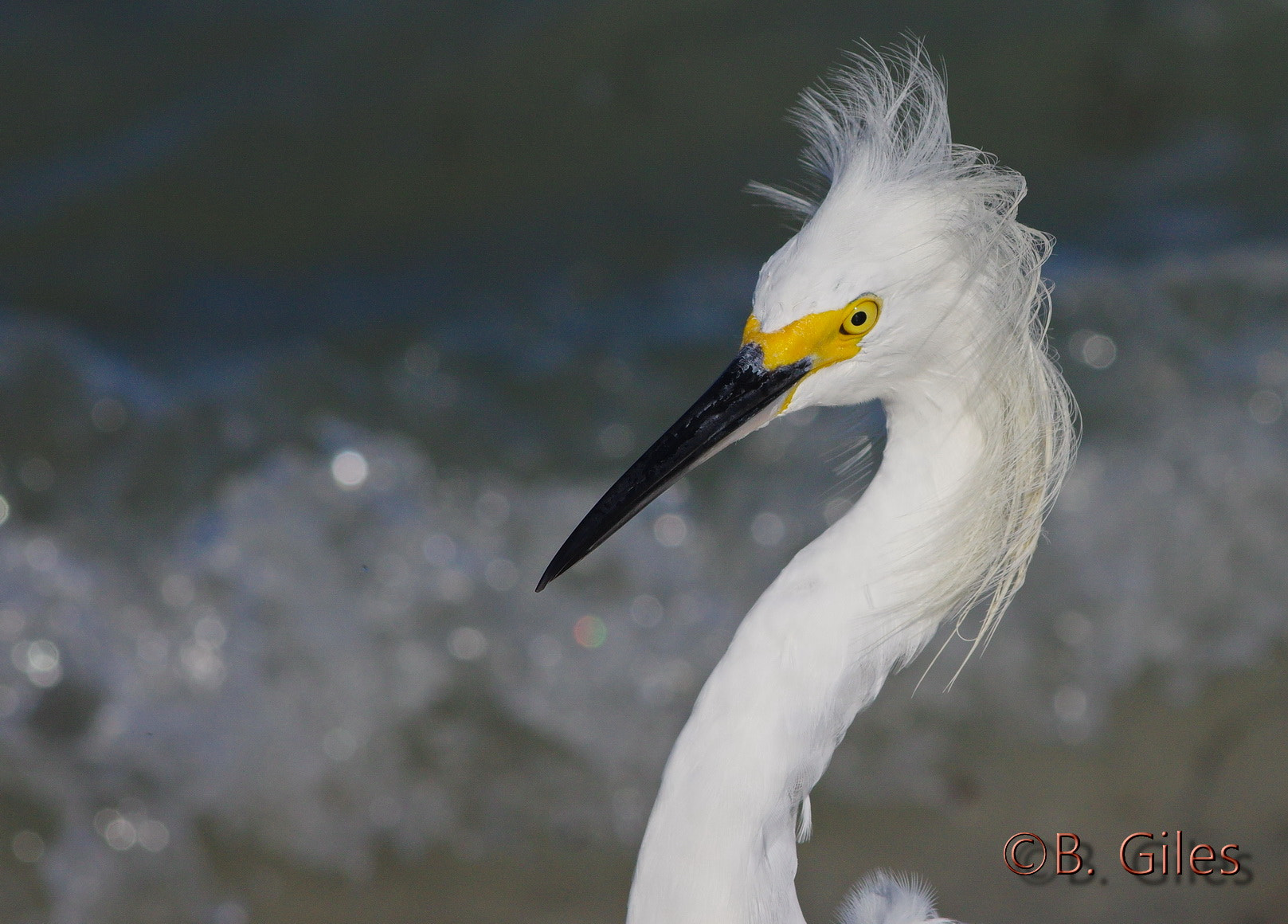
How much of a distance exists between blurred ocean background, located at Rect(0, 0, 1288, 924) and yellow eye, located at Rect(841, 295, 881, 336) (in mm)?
340

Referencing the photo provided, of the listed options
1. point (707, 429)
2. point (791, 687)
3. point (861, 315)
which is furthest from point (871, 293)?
point (791, 687)

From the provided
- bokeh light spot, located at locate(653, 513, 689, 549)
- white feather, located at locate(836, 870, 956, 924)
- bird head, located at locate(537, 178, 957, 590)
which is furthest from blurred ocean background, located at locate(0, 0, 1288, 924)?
white feather, located at locate(836, 870, 956, 924)

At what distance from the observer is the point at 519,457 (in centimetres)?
447

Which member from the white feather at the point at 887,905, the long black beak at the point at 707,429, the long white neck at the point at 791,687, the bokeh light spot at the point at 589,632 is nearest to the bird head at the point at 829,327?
the long black beak at the point at 707,429

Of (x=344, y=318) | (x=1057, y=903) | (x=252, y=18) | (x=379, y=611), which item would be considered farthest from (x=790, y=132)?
(x=1057, y=903)

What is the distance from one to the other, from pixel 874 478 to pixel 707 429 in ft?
0.87

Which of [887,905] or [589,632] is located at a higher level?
[589,632]

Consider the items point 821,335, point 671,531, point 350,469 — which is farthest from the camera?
point 350,469

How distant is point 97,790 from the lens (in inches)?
138

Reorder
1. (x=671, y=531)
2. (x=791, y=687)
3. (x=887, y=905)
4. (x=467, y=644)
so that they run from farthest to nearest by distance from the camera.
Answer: (x=671, y=531) < (x=467, y=644) < (x=887, y=905) < (x=791, y=687)

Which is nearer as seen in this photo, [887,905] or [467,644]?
[887,905]

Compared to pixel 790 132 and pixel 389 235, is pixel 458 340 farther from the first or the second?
pixel 790 132

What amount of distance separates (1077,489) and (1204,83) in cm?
312

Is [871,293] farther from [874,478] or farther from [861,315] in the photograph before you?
[874,478]
